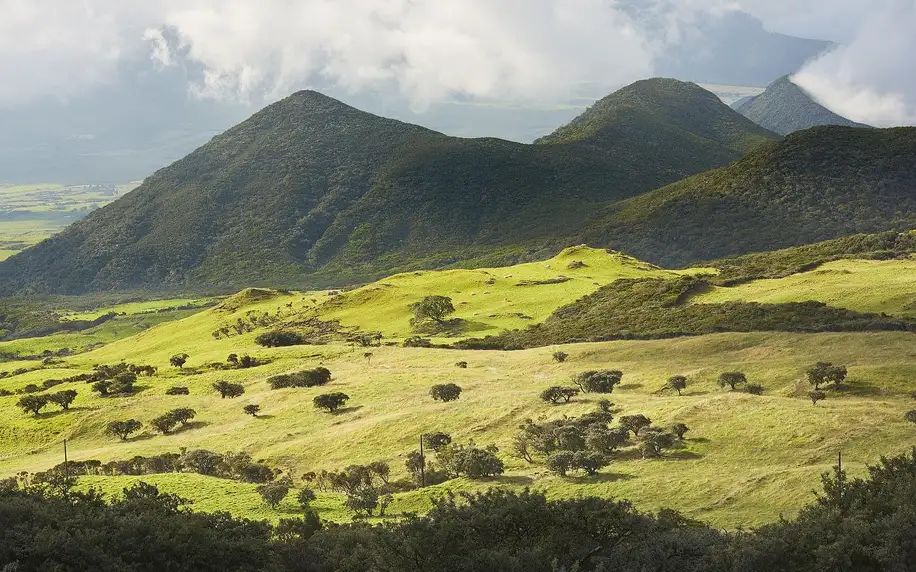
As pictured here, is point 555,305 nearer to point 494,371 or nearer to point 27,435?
point 494,371

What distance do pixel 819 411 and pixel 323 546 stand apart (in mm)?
23073

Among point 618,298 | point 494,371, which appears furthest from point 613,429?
point 618,298

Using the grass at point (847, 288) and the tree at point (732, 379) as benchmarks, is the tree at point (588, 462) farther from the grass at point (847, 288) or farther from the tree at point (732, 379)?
the grass at point (847, 288)

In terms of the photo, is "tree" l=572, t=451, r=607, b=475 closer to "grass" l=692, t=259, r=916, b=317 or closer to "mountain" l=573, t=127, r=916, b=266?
"grass" l=692, t=259, r=916, b=317

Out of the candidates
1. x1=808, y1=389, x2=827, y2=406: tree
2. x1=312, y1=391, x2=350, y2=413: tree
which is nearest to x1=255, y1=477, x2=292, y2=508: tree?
x1=312, y1=391, x2=350, y2=413: tree

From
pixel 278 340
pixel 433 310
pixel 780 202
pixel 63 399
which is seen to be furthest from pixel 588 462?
pixel 780 202

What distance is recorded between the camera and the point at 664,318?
74.6 metres

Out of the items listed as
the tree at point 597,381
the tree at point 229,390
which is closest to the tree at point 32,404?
the tree at point 229,390

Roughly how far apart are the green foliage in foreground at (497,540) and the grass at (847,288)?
4607cm

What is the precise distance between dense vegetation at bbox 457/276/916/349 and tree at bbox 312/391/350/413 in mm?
26043

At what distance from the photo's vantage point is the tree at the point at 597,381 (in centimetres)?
4672

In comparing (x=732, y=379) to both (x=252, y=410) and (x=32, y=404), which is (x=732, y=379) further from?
(x=32, y=404)

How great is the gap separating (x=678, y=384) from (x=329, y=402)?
20.3 meters

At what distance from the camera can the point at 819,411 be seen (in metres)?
34.2
